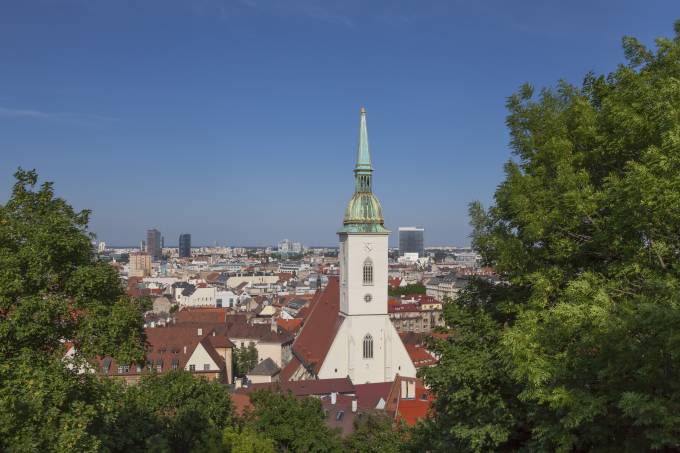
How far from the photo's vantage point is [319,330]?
173 ft

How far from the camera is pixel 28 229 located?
46.3ft

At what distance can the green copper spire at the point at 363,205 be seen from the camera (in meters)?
47.8

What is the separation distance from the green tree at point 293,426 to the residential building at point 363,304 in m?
19.5

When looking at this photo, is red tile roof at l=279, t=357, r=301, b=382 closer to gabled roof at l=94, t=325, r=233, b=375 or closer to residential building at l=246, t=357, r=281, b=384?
residential building at l=246, t=357, r=281, b=384

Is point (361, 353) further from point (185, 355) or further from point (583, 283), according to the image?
point (583, 283)

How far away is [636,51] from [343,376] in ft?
121

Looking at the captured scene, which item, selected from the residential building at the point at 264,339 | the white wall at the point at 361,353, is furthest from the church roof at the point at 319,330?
the residential building at the point at 264,339

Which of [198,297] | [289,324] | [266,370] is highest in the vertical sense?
[198,297]

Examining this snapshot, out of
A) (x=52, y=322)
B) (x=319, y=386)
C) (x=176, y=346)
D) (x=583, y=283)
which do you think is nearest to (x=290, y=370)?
(x=319, y=386)

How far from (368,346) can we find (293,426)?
70.4 feet

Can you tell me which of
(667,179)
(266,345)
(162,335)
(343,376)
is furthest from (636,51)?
(266,345)

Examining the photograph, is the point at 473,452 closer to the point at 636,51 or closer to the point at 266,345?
the point at 636,51

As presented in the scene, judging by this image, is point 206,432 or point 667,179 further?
point 206,432

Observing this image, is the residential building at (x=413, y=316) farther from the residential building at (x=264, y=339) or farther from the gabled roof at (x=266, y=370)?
the gabled roof at (x=266, y=370)
